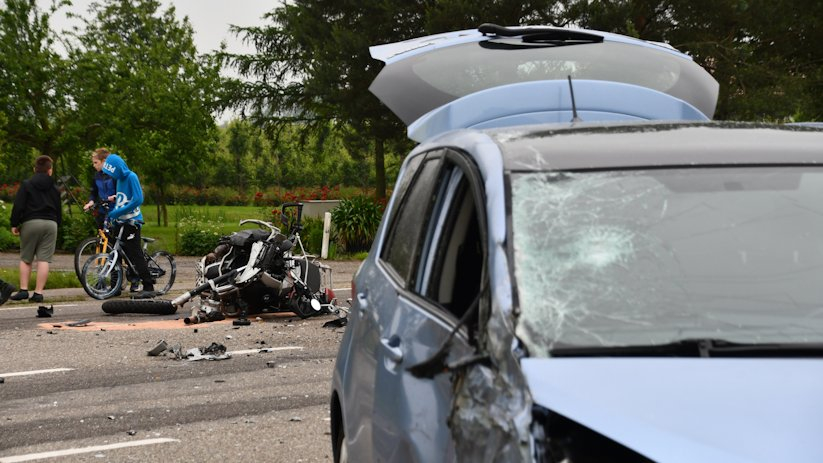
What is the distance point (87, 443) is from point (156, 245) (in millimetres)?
24177

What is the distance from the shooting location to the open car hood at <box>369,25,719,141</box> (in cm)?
563

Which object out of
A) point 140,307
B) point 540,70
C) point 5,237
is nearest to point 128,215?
point 140,307

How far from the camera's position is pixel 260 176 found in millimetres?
85000

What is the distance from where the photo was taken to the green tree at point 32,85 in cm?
3444

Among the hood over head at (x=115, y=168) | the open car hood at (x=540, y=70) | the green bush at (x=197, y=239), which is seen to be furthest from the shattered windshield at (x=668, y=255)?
the green bush at (x=197, y=239)

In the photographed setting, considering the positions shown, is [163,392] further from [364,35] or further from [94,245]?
[364,35]

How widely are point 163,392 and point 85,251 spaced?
28.3 feet

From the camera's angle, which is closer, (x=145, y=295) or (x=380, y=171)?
(x=145, y=295)

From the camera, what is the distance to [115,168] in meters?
16.5

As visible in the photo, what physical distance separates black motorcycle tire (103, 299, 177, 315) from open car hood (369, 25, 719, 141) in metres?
8.22

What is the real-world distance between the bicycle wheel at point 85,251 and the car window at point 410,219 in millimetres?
12643

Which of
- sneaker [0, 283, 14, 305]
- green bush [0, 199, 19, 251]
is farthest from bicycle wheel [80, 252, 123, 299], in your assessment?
green bush [0, 199, 19, 251]

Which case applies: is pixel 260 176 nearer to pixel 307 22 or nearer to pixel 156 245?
pixel 307 22

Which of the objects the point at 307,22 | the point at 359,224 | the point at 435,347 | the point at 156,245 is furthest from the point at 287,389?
the point at 307,22
